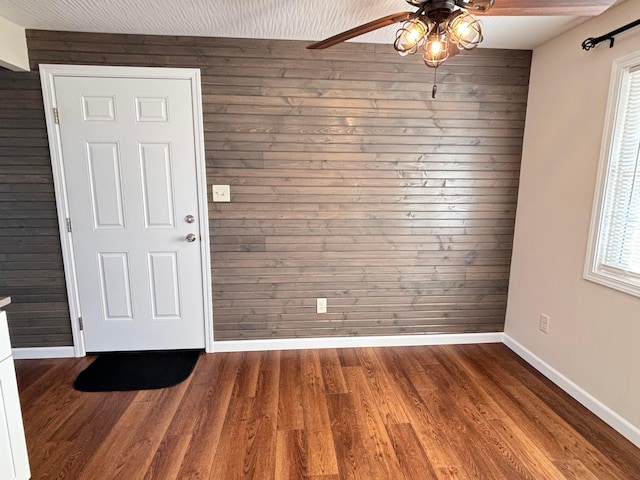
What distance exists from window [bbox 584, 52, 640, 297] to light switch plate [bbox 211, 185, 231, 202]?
7.97 ft

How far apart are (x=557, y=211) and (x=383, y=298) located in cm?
140

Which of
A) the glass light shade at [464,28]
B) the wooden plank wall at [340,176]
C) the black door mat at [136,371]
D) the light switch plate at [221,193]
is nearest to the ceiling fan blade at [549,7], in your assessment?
the glass light shade at [464,28]

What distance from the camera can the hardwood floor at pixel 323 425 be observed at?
63.4 inches

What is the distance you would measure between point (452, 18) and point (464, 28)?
2.6 inches

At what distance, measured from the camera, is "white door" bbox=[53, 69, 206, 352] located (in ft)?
7.53

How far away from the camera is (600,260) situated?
77.6 inches

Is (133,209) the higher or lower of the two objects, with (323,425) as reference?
higher

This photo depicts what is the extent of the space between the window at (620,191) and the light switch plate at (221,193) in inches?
95.6

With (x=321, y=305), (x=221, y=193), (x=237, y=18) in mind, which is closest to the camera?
(x=237, y=18)

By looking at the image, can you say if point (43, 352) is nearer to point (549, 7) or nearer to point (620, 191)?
point (549, 7)

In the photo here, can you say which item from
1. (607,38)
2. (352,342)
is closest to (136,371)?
(352,342)

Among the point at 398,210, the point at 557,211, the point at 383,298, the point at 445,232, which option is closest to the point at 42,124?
the point at 398,210

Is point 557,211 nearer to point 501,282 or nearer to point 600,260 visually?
point 600,260

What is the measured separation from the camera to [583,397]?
206 cm
